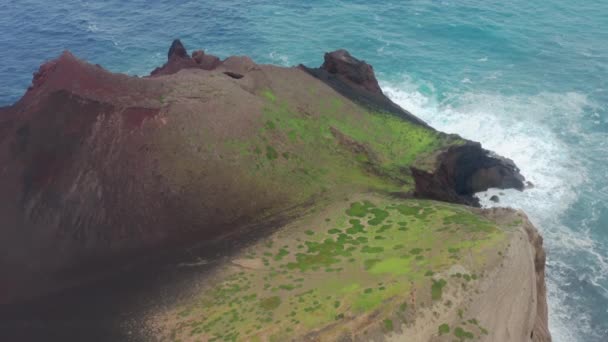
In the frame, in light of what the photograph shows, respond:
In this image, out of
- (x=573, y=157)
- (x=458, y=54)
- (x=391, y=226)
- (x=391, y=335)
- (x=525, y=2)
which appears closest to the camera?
(x=391, y=335)

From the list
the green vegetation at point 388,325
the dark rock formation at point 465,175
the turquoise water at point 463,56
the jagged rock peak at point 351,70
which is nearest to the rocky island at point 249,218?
the green vegetation at point 388,325

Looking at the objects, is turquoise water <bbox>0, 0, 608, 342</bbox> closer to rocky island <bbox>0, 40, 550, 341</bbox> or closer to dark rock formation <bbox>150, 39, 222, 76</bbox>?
rocky island <bbox>0, 40, 550, 341</bbox>

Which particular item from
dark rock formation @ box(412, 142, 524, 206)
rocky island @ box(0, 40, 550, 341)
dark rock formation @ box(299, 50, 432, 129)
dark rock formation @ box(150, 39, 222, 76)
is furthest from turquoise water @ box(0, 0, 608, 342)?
dark rock formation @ box(150, 39, 222, 76)

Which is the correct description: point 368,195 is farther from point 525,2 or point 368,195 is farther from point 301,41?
point 525,2

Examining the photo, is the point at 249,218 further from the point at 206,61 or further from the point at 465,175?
the point at 465,175

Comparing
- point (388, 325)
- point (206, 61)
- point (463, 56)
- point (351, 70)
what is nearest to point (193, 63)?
point (206, 61)

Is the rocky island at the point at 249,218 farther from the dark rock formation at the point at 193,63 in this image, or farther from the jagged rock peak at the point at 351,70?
the jagged rock peak at the point at 351,70

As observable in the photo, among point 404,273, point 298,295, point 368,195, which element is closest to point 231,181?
point 368,195
